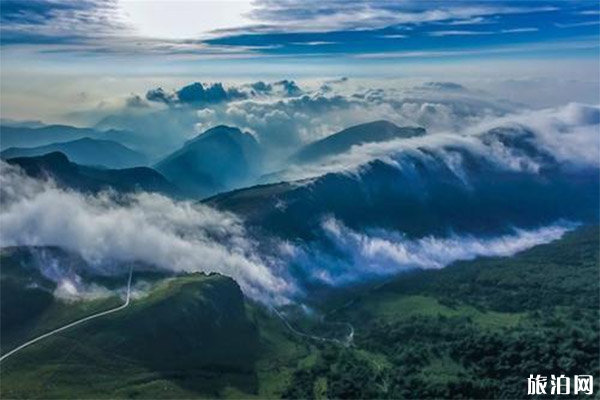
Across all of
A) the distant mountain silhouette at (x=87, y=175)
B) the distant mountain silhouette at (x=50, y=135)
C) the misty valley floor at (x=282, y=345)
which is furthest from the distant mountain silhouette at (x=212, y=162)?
the misty valley floor at (x=282, y=345)

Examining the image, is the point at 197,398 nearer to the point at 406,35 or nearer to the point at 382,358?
the point at 382,358

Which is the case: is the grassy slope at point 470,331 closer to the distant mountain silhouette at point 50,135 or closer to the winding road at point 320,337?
the winding road at point 320,337

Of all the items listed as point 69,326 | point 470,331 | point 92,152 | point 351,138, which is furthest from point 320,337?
point 351,138

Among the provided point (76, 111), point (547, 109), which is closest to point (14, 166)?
point (76, 111)

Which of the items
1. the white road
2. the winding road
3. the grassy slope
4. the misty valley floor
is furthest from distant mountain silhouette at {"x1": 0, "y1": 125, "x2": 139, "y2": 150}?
the grassy slope

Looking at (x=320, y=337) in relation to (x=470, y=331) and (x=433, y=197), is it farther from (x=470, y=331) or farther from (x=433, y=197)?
(x=433, y=197)

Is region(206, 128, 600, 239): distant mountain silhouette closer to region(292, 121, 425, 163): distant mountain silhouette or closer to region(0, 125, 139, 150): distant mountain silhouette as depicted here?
region(292, 121, 425, 163): distant mountain silhouette

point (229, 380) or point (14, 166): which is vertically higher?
point (14, 166)
